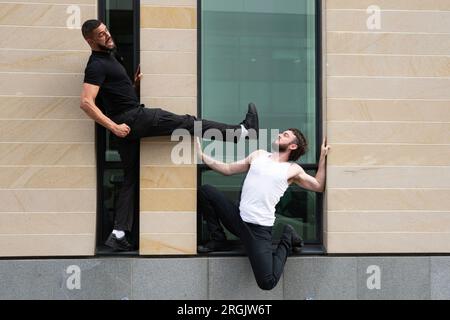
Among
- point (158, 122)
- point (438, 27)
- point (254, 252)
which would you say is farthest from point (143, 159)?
point (438, 27)

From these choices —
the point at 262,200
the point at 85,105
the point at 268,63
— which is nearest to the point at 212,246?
the point at 262,200

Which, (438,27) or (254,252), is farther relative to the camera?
(438,27)

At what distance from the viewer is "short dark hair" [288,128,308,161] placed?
5.11 m

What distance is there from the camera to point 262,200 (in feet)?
16.3

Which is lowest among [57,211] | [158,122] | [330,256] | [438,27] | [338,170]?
[330,256]

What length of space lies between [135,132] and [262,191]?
4.42 ft

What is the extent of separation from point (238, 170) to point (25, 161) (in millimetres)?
2102

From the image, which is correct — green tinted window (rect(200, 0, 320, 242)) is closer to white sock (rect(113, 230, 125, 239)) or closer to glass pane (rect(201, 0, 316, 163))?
glass pane (rect(201, 0, 316, 163))

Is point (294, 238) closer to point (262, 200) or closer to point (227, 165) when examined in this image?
point (262, 200)

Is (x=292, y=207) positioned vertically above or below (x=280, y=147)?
below

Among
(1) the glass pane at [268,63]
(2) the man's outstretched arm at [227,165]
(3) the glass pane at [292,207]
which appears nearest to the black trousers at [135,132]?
(2) the man's outstretched arm at [227,165]

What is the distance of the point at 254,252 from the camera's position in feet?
16.1

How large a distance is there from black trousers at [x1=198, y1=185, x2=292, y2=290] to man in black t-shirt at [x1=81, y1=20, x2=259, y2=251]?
0.66 meters
